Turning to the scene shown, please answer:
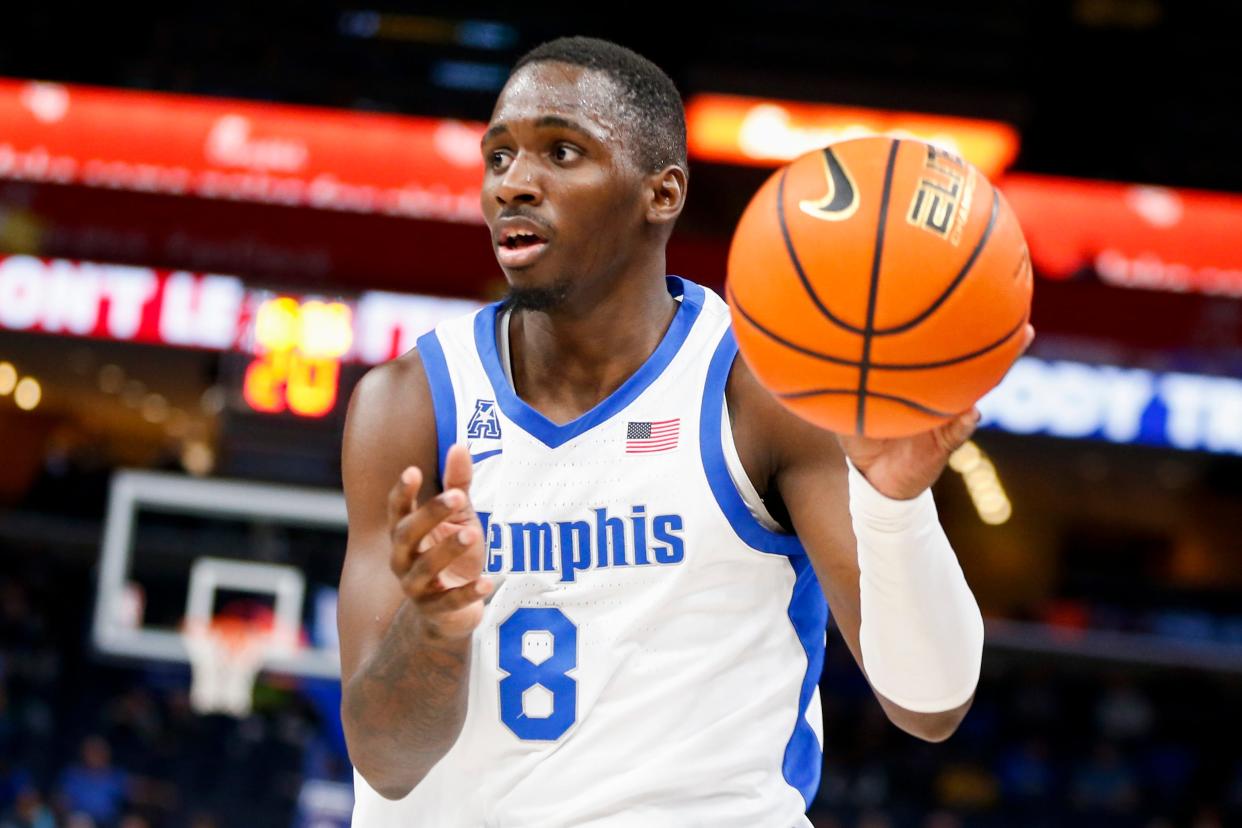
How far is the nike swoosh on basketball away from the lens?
2.29 meters

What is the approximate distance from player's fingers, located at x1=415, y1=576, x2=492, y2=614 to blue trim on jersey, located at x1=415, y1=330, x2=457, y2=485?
20.1 inches

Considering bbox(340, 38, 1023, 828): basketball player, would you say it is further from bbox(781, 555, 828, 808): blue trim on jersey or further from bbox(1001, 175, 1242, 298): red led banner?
bbox(1001, 175, 1242, 298): red led banner

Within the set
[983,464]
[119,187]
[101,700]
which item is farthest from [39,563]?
[983,464]

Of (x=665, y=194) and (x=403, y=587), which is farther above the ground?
(x=665, y=194)

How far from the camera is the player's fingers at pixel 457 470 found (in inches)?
91.0

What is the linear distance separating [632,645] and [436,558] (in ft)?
1.73

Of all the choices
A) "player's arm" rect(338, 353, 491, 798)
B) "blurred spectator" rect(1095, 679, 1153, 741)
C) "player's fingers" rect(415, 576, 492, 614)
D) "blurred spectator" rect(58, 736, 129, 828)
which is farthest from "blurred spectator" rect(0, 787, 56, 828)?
"player's fingers" rect(415, 576, 492, 614)

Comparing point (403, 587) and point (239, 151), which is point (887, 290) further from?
point (239, 151)

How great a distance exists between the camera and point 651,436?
9.12ft

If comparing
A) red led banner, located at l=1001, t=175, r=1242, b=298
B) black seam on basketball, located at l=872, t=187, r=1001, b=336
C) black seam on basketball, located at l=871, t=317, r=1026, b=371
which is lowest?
black seam on basketball, located at l=871, t=317, r=1026, b=371

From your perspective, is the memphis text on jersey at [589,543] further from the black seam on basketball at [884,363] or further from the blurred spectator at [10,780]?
the blurred spectator at [10,780]

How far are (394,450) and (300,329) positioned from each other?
6.88 metres

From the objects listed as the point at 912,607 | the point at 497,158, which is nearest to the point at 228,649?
the point at 497,158

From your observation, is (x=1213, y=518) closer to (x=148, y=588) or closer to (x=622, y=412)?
(x=148, y=588)
